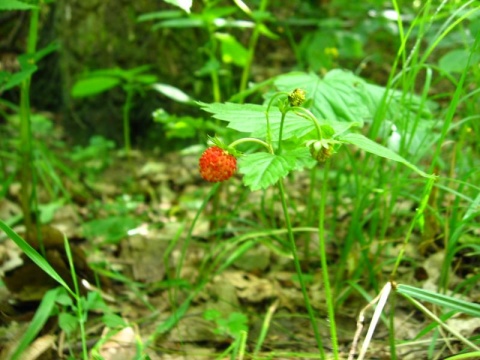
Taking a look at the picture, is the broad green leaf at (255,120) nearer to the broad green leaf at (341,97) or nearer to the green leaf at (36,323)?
the broad green leaf at (341,97)

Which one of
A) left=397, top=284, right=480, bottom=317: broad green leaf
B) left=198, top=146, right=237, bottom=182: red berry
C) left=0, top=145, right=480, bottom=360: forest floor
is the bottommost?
left=0, top=145, right=480, bottom=360: forest floor

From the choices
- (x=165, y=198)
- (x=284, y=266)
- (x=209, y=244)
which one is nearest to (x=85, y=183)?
(x=165, y=198)

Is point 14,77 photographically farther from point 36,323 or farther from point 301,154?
point 301,154

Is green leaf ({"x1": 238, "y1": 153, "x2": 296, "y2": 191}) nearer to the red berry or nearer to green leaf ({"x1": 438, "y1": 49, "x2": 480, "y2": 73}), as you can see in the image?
the red berry

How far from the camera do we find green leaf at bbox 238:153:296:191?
0.78 meters

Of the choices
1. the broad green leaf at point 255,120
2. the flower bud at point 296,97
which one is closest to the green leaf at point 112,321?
the broad green leaf at point 255,120

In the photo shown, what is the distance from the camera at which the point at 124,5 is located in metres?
2.57

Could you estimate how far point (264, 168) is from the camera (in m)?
0.81

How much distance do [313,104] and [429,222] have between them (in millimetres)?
500

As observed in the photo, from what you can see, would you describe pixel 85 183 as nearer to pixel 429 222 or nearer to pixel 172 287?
pixel 172 287

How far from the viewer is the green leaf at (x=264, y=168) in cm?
78

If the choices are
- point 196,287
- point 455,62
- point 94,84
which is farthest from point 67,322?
point 455,62

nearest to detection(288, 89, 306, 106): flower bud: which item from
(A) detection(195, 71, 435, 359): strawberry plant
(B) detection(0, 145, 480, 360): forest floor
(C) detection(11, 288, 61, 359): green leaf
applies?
(A) detection(195, 71, 435, 359): strawberry plant

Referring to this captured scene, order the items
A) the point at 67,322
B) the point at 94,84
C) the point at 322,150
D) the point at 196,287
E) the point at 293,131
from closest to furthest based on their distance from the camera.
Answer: the point at 322,150, the point at 293,131, the point at 67,322, the point at 196,287, the point at 94,84
